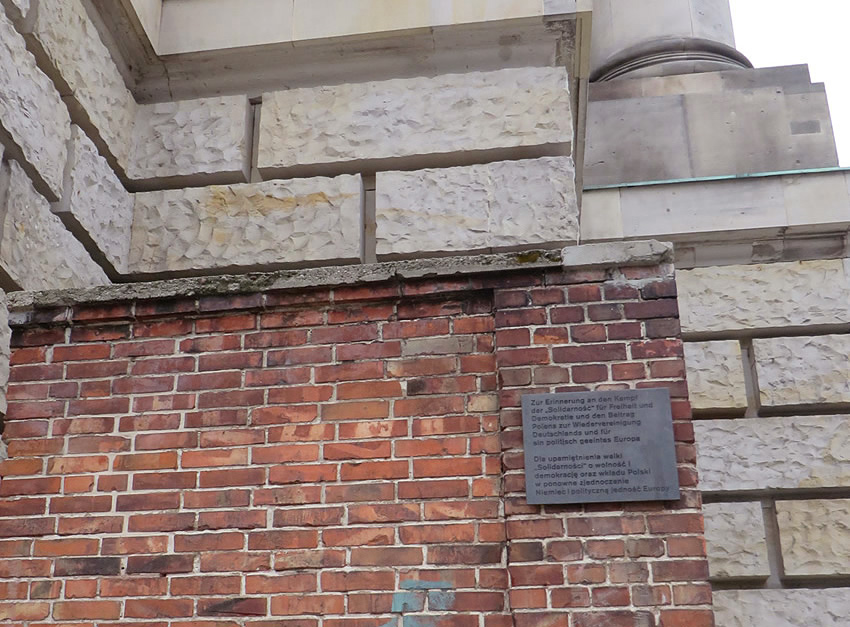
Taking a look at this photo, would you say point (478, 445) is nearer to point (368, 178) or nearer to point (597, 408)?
point (597, 408)

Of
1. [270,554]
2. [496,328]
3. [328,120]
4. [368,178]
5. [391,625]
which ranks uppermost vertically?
[328,120]

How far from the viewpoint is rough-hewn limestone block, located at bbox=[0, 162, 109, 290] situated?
4.12 m

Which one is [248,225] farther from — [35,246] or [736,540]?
[736,540]

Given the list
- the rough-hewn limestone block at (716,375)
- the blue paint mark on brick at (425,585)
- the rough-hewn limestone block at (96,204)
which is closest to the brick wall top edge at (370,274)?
the rough-hewn limestone block at (96,204)

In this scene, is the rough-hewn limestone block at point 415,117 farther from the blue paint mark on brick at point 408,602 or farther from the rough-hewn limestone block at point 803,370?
the blue paint mark on brick at point 408,602

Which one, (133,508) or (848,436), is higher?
(848,436)

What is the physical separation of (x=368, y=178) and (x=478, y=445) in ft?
7.16

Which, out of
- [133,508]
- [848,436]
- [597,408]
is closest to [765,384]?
[848,436]

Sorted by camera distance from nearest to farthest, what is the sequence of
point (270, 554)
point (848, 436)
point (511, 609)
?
point (511, 609) < point (270, 554) < point (848, 436)

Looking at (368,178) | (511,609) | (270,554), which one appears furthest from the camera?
(368,178)

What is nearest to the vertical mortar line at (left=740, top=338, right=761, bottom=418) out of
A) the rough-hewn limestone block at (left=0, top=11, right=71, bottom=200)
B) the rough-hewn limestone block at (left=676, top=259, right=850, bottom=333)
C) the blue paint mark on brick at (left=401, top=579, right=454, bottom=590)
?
A: the rough-hewn limestone block at (left=676, top=259, right=850, bottom=333)

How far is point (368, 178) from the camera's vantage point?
5152 mm

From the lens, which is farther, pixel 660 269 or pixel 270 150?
pixel 270 150

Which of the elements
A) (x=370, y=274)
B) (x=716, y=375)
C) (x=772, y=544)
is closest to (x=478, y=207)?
(x=370, y=274)
